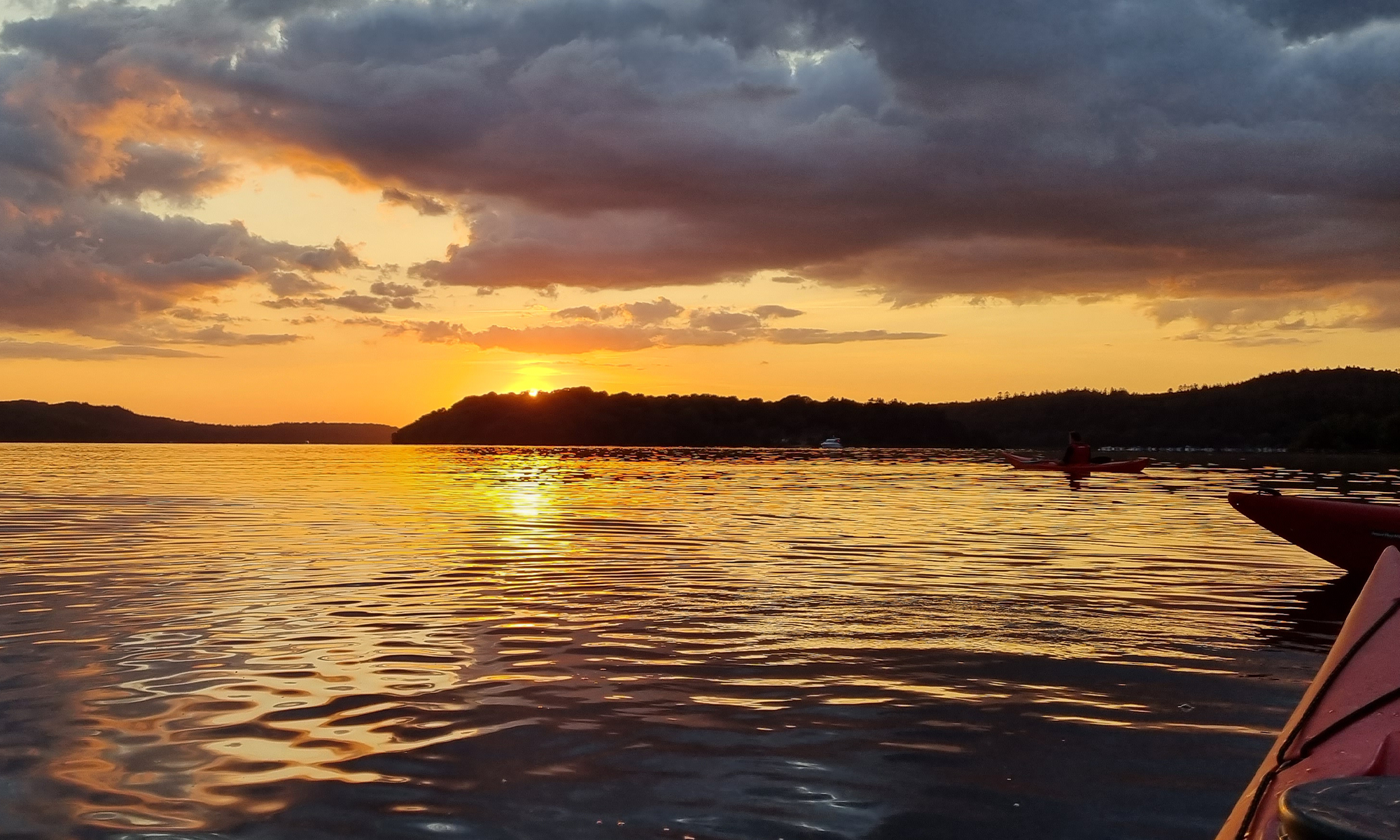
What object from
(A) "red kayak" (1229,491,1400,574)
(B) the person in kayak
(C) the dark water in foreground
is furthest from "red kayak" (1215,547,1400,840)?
(B) the person in kayak

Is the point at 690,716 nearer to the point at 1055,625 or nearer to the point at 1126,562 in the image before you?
the point at 1055,625

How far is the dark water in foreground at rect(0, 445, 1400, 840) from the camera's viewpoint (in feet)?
20.6

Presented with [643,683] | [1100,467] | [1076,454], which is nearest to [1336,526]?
[643,683]

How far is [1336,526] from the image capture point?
17.2m

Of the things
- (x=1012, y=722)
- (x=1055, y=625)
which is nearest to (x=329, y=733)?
(x=1012, y=722)

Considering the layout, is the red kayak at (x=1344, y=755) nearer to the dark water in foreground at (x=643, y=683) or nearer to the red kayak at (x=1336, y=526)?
the dark water in foreground at (x=643, y=683)

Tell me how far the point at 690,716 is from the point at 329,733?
2693mm

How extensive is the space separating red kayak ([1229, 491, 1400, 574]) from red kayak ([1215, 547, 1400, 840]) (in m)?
9.60

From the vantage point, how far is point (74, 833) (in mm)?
5754

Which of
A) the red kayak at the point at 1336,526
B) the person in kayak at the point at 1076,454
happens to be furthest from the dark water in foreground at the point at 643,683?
the person in kayak at the point at 1076,454

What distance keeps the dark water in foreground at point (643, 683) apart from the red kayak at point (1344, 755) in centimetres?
85

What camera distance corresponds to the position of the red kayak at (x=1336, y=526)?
1662 cm

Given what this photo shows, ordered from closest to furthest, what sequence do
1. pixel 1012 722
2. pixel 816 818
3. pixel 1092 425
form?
1. pixel 816 818
2. pixel 1012 722
3. pixel 1092 425

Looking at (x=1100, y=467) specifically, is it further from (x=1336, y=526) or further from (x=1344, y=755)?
(x=1344, y=755)
